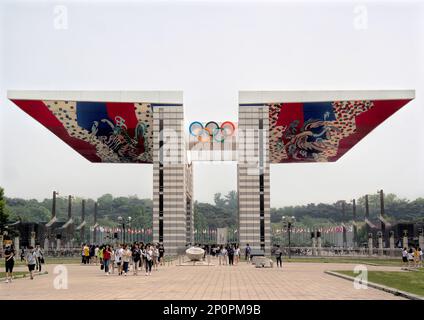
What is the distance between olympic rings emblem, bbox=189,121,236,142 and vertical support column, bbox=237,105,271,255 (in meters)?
6.96

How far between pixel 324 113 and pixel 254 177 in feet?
26.6

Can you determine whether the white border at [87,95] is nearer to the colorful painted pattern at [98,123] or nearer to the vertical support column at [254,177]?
the colorful painted pattern at [98,123]

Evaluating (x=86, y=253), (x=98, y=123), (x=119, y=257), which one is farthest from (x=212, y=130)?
(x=119, y=257)

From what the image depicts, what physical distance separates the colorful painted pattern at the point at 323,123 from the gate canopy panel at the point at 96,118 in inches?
413

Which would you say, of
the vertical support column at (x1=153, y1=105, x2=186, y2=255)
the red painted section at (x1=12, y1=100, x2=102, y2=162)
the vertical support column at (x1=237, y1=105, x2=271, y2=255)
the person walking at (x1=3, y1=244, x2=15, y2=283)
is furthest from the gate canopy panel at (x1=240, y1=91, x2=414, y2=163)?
the person walking at (x1=3, y1=244, x2=15, y2=283)

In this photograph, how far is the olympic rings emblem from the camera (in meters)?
57.0

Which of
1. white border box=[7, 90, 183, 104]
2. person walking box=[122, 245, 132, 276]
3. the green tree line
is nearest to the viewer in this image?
person walking box=[122, 245, 132, 276]

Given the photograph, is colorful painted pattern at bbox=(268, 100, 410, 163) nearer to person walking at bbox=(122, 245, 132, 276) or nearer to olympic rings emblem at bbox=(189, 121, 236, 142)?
olympic rings emblem at bbox=(189, 121, 236, 142)

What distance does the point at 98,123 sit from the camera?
174ft

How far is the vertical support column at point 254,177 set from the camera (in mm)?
49906

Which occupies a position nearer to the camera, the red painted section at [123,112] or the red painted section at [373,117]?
the red painted section at [373,117]

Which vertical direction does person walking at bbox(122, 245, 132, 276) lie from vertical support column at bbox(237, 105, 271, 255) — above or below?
below

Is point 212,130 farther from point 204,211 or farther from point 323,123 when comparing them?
point 204,211

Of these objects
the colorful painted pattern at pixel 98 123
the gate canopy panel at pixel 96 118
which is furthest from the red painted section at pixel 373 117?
the colorful painted pattern at pixel 98 123
